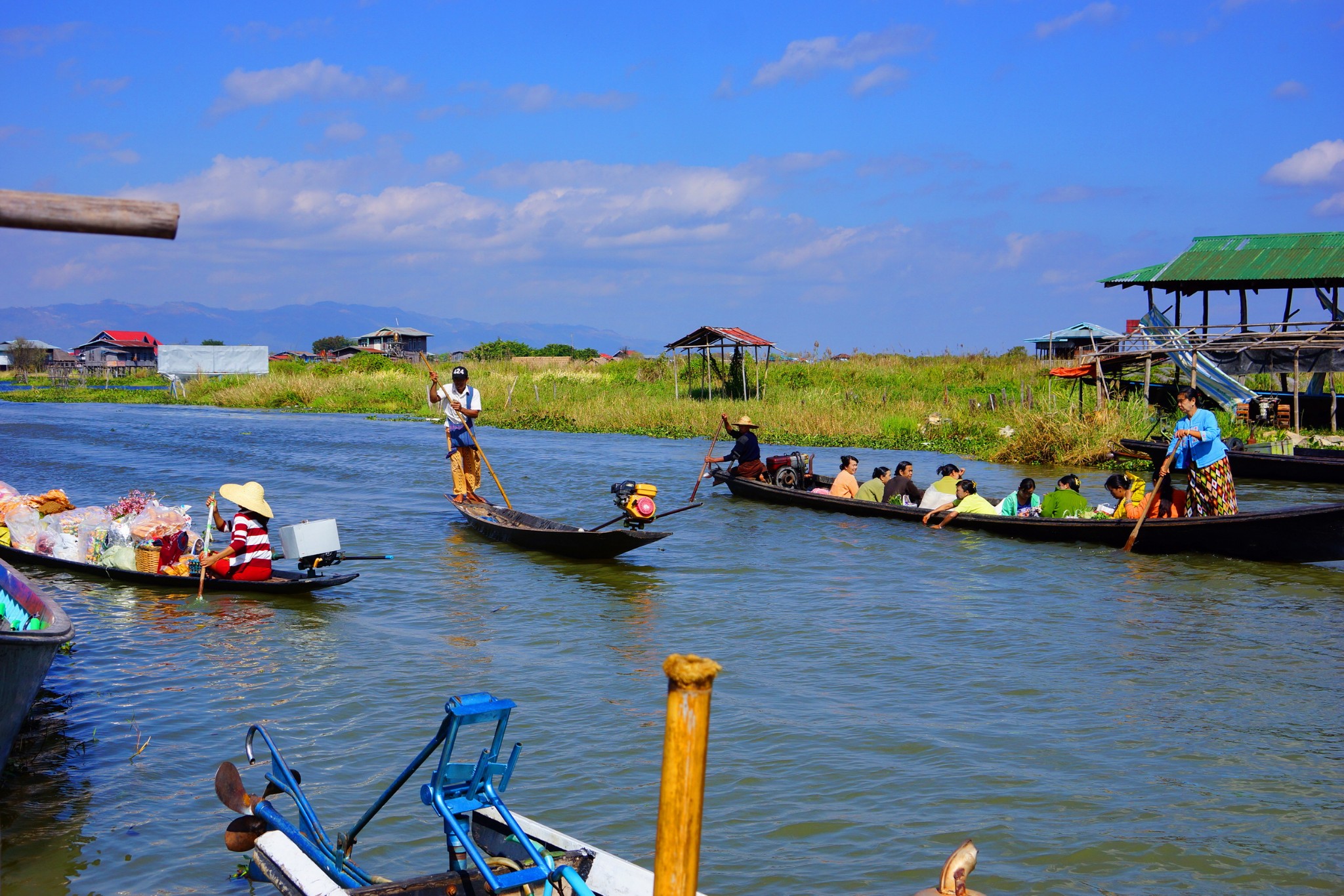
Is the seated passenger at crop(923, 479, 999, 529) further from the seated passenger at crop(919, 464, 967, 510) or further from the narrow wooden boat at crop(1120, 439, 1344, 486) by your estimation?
the narrow wooden boat at crop(1120, 439, 1344, 486)

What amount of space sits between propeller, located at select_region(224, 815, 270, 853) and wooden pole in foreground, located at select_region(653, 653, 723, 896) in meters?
2.25

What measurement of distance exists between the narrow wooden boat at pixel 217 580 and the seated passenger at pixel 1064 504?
809 centimetres

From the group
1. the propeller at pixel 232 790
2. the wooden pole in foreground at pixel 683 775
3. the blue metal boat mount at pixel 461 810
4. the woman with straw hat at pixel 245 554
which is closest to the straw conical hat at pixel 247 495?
the woman with straw hat at pixel 245 554

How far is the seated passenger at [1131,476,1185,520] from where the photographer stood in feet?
39.2

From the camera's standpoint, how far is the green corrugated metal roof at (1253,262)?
24094 mm

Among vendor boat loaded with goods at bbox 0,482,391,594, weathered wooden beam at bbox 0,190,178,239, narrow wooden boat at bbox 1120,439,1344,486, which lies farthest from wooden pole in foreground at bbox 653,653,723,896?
narrow wooden boat at bbox 1120,439,1344,486

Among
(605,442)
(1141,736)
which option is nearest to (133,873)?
(1141,736)

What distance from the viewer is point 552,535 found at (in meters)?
11.2

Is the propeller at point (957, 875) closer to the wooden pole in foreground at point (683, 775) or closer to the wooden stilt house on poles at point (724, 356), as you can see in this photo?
the wooden pole in foreground at point (683, 775)

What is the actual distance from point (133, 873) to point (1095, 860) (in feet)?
14.5

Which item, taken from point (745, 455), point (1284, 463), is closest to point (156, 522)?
point (745, 455)

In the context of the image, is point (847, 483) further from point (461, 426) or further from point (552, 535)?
point (461, 426)

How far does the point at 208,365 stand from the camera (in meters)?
64.1

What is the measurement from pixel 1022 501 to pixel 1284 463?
8336 mm
